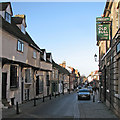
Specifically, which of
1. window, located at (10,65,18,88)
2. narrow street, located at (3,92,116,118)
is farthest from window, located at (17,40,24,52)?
narrow street, located at (3,92,116,118)

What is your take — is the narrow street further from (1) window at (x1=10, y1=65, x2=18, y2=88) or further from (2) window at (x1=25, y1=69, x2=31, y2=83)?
(2) window at (x1=25, y1=69, x2=31, y2=83)

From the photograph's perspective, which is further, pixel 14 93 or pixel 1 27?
pixel 14 93

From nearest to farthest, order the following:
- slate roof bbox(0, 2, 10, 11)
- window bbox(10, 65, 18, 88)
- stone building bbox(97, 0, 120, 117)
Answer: stone building bbox(97, 0, 120, 117) < window bbox(10, 65, 18, 88) < slate roof bbox(0, 2, 10, 11)

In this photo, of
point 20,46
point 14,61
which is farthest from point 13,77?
point 20,46

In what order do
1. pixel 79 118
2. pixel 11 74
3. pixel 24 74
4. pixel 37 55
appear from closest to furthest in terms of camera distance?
pixel 79 118 → pixel 11 74 → pixel 24 74 → pixel 37 55

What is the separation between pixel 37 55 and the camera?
89.9 feet

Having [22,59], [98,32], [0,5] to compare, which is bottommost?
[22,59]

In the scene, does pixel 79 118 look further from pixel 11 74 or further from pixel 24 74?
pixel 24 74

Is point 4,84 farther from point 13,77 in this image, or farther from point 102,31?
point 102,31

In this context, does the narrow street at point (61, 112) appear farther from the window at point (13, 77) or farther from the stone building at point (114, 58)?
the window at point (13, 77)

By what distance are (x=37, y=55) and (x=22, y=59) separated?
281 inches

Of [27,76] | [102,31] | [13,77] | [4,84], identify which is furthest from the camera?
[27,76]

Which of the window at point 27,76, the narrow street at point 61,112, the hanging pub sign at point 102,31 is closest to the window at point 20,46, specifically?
the window at point 27,76

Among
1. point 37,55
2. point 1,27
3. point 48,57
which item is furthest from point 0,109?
point 48,57
